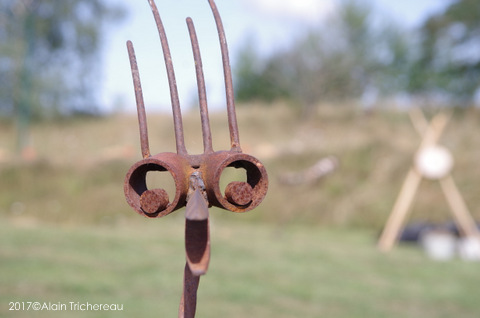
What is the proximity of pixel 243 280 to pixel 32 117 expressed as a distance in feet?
52.1

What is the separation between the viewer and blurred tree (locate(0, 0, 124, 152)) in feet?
64.1

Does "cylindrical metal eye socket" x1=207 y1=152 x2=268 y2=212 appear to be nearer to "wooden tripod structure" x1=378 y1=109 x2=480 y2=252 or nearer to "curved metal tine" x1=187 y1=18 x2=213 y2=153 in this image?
"curved metal tine" x1=187 y1=18 x2=213 y2=153

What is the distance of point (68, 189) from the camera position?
1250 centimetres

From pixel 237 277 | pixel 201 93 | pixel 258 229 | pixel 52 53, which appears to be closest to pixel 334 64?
pixel 52 53

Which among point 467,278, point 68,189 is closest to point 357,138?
point 68,189

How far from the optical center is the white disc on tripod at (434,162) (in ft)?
33.3

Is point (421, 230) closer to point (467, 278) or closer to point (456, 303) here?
point (467, 278)

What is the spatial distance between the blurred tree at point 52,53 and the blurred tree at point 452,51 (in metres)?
11.7

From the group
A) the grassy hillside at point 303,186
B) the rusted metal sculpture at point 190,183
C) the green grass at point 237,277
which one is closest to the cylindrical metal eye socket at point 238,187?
the rusted metal sculpture at point 190,183

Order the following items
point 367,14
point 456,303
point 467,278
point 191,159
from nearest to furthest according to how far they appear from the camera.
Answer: point 191,159, point 456,303, point 467,278, point 367,14

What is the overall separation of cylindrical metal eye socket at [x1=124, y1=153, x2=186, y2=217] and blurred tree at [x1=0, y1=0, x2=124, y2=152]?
18916 millimetres

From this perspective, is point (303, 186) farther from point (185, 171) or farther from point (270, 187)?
point (185, 171)

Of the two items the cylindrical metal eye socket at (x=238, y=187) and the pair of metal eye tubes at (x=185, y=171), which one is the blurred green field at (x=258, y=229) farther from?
the cylindrical metal eye socket at (x=238, y=187)

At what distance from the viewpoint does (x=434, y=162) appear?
10180 mm
